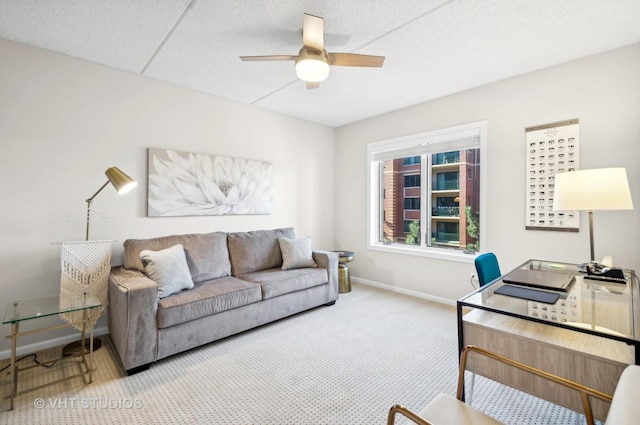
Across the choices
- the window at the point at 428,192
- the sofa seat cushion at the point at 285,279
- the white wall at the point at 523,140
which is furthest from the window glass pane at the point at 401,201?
the sofa seat cushion at the point at 285,279

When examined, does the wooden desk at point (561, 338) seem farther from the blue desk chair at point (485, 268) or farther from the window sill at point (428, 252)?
the window sill at point (428, 252)

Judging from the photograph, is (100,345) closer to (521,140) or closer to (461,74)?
(461,74)

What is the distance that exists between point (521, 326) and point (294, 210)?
3.31 m

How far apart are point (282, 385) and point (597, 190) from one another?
2.50m

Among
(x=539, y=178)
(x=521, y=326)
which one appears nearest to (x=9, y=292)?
→ (x=521, y=326)

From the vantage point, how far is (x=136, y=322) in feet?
6.97

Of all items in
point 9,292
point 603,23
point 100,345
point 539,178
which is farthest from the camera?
point 539,178

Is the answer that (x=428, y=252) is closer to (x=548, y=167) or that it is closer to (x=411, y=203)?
(x=411, y=203)

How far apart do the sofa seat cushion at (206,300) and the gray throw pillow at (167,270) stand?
2.7 inches

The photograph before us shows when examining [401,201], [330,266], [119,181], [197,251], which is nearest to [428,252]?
[401,201]

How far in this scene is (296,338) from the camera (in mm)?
2729

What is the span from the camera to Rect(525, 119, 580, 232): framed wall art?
2.71 meters

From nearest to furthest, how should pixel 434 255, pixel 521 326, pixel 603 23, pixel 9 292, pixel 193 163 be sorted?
pixel 521 326 < pixel 603 23 < pixel 9 292 < pixel 193 163 < pixel 434 255

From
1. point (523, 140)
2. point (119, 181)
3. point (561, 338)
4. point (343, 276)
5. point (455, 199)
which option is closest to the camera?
point (561, 338)
